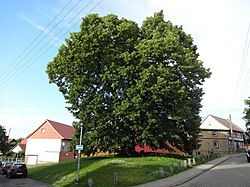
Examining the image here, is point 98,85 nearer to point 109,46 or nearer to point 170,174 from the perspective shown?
point 109,46

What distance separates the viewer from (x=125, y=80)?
103 ft

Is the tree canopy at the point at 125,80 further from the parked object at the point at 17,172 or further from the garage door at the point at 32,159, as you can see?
the garage door at the point at 32,159

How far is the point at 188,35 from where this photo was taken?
1431 inches

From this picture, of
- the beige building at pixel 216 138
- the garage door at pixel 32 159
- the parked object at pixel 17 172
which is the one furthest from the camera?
the beige building at pixel 216 138

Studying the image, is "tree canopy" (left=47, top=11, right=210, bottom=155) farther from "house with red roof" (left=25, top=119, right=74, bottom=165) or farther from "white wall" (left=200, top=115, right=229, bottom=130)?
"white wall" (left=200, top=115, right=229, bottom=130)

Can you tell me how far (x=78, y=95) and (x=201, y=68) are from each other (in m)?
13.5

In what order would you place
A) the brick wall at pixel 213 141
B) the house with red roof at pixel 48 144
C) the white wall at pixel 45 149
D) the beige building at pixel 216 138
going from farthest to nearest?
the brick wall at pixel 213 141, the beige building at pixel 216 138, the house with red roof at pixel 48 144, the white wall at pixel 45 149

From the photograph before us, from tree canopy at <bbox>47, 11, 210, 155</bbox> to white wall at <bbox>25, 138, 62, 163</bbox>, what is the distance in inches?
1044

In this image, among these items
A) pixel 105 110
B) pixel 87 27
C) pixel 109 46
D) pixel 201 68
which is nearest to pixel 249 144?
pixel 201 68

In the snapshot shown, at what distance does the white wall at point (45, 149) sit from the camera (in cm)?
5919

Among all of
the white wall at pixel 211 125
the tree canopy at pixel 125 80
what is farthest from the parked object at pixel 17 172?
the white wall at pixel 211 125

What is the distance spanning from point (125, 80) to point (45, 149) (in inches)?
1392

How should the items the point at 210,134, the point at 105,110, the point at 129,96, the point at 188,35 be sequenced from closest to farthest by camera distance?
the point at 129,96
the point at 105,110
the point at 188,35
the point at 210,134

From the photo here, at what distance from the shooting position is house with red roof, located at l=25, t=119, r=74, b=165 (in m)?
59.4
